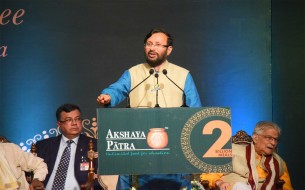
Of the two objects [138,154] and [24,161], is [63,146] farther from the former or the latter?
[138,154]

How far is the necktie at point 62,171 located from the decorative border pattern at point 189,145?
1.63 metres

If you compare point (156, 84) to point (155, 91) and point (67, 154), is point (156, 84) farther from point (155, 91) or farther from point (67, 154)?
point (67, 154)

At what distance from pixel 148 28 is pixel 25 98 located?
1.40 metres

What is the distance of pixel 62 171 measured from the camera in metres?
5.12

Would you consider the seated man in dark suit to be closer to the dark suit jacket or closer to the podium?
the dark suit jacket

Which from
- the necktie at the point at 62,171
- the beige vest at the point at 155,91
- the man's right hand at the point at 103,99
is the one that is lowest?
the necktie at the point at 62,171

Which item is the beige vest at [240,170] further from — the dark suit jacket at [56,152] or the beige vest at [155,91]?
the dark suit jacket at [56,152]

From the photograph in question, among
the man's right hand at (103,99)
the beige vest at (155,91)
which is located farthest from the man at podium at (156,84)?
the man's right hand at (103,99)

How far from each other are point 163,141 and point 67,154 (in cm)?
166

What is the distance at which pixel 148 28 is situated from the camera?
21.0ft

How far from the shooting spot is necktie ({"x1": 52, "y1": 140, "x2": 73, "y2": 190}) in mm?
5082

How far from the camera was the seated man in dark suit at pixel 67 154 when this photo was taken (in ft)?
16.7

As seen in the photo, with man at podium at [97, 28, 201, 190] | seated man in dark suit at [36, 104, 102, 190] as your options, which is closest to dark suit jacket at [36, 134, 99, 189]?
seated man in dark suit at [36, 104, 102, 190]

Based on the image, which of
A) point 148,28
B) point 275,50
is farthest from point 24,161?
point 275,50
